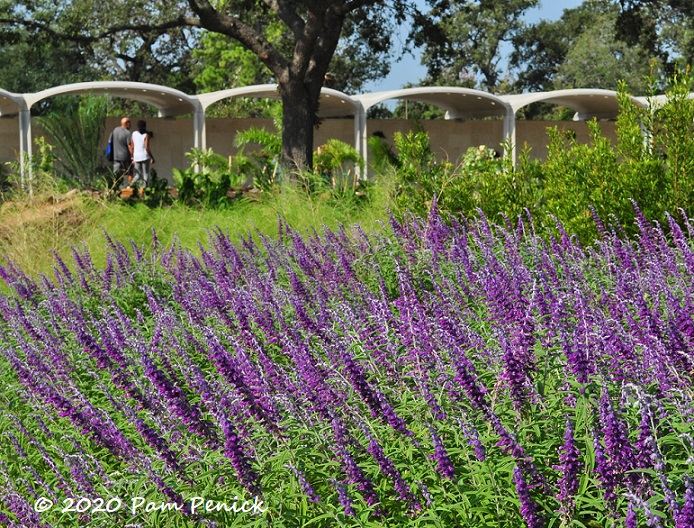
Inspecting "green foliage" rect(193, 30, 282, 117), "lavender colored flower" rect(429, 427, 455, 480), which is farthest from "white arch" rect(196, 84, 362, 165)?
"lavender colored flower" rect(429, 427, 455, 480)

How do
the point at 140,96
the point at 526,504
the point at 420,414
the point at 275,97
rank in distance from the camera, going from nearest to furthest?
1. the point at 526,504
2. the point at 420,414
3. the point at 140,96
4. the point at 275,97

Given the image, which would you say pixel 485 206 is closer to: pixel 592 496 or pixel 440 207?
pixel 440 207

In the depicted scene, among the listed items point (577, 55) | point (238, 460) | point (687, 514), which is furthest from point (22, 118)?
point (577, 55)

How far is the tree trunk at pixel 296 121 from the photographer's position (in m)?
19.3

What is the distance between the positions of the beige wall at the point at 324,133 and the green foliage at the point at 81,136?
4688mm

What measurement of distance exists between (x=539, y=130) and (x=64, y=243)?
1060 inches

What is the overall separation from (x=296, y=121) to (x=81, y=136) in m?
6.35

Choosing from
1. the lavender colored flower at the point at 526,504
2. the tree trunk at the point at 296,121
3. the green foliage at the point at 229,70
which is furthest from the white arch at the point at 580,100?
the lavender colored flower at the point at 526,504

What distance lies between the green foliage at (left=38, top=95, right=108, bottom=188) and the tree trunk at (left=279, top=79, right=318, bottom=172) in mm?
5382

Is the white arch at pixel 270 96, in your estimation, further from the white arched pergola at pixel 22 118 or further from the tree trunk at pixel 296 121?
the tree trunk at pixel 296 121

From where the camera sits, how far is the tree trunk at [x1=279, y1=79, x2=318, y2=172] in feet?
63.3

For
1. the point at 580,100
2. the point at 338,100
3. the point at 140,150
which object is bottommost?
the point at 140,150

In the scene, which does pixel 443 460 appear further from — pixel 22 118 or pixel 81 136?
pixel 22 118

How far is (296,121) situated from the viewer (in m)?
19.3
